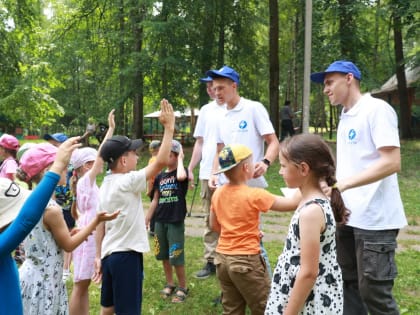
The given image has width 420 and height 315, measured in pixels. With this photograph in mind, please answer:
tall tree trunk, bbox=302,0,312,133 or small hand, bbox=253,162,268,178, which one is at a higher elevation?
tall tree trunk, bbox=302,0,312,133

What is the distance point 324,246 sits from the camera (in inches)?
90.7

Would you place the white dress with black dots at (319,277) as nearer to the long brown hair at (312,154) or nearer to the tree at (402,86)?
the long brown hair at (312,154)

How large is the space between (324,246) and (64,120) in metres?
46.0

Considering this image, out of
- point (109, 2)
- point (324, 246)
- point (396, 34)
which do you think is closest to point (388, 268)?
point (324, 246)

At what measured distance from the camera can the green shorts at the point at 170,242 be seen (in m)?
4.57

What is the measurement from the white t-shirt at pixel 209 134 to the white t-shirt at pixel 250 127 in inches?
19.7

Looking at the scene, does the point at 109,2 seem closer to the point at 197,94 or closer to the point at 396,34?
the point at 197,94

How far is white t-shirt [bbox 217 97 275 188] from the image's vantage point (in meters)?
4.26

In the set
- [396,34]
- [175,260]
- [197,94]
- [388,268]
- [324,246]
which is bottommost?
[175,260]

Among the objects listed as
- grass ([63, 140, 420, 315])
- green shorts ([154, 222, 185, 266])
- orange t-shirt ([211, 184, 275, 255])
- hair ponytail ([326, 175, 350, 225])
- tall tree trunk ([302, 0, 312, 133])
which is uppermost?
tall tree trunk ([302, 0, 312, 133])

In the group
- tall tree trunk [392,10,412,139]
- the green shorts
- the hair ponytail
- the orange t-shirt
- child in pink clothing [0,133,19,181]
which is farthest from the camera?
tall tree trunk [392,10,412,139]

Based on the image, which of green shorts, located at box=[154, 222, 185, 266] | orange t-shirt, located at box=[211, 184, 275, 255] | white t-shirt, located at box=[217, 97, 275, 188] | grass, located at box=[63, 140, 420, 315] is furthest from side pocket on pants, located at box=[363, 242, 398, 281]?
green shorts, located at box=[154, 222, 185, 266]

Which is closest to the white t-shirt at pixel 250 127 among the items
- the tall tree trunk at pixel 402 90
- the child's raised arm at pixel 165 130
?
the child's raised arm at pixel 165 130

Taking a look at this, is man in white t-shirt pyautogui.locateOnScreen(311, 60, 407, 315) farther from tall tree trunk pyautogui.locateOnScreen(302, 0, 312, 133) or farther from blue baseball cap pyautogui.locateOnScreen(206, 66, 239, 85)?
tall tree trunk pyautogui.locateOnScreen(302, 0, 312, 133)
